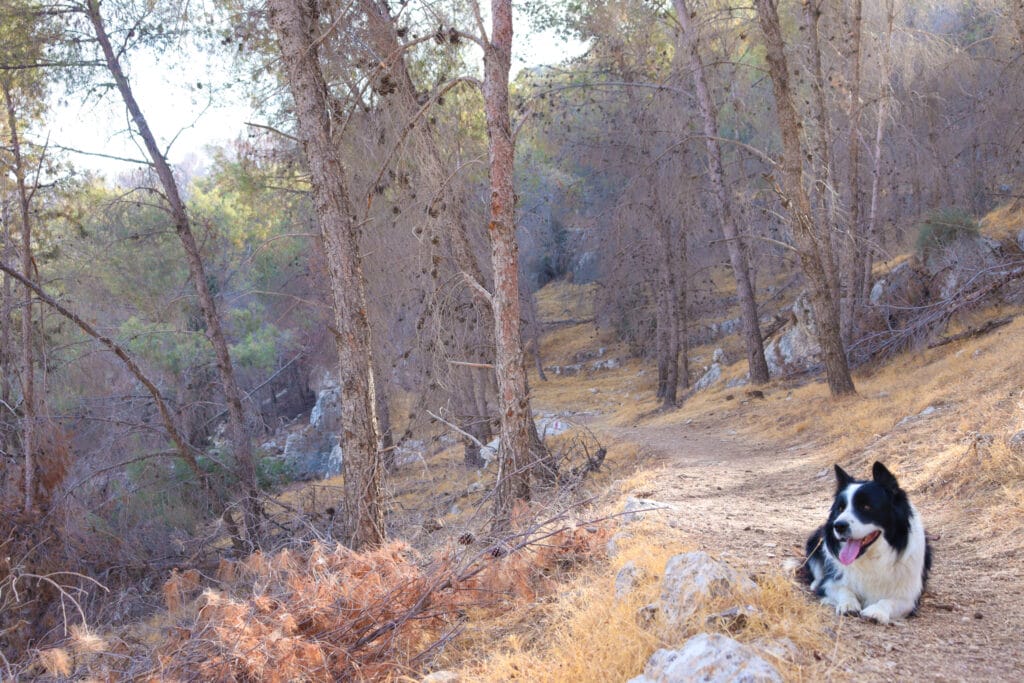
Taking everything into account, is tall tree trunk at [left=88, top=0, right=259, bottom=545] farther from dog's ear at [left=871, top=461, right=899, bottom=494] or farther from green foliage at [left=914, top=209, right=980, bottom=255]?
green foliage at [left=914, top=209, right=980, bottom=255]

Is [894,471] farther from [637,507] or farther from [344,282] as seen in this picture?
[344,282]

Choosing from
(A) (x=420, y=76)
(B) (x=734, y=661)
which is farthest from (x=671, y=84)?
(B) (x=734, y=661)

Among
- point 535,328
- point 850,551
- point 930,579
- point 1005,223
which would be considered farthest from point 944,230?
point 535,328

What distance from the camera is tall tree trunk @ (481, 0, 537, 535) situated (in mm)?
8086

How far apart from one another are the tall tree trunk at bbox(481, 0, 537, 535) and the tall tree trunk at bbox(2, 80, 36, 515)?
7.43m

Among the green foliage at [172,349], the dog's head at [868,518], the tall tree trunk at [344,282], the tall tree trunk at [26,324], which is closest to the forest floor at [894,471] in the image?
the dog's head at [868,518]

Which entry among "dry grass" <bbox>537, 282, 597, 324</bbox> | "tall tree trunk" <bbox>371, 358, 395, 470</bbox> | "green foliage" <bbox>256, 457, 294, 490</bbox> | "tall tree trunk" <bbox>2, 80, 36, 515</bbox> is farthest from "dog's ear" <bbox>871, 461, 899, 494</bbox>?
"dry grass" <bbox>537, 282, 597, 324</bbox>

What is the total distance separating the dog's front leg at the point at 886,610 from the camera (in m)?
4.03

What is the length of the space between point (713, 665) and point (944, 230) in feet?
53.6

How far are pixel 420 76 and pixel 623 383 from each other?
19.5m

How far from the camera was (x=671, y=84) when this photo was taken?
13938 millimetres

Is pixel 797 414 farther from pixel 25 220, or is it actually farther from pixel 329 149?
pixel 25 220

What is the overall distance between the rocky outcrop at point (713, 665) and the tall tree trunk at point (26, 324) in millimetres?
10654

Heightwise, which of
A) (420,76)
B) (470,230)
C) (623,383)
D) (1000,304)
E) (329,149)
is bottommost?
(623,383)
